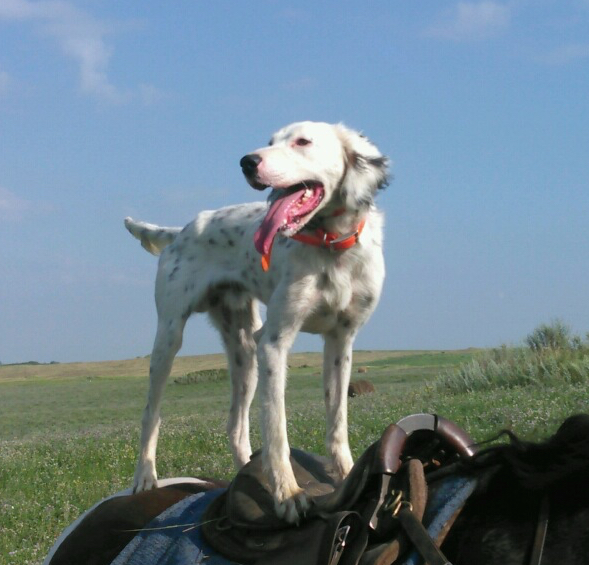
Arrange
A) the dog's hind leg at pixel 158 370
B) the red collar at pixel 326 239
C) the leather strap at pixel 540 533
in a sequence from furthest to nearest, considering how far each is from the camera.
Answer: the dog's hind leg at pixel 158 370 → the red collar at pixel 326 239 → the leather strap at pixel 540 533

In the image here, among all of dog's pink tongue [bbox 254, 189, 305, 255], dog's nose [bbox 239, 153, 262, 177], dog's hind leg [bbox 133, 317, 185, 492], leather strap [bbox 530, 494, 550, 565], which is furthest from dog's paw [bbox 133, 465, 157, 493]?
leather strap [bbox 530, 494, 550, 565]

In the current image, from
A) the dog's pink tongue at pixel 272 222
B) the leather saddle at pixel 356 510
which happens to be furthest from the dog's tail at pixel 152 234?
the leather saddle at pixel 356 510

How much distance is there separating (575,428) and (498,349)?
17686 millimetres

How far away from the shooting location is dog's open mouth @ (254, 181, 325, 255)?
4.75m

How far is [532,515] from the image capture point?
2482 mm

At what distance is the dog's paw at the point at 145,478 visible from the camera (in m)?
5.38

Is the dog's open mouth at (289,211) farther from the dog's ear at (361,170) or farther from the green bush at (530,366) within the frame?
the green bush at (530,366)

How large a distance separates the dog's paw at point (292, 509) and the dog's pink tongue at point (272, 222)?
155cm

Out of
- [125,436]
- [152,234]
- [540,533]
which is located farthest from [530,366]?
[540,533]

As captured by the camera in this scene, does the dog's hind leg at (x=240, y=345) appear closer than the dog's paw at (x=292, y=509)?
No

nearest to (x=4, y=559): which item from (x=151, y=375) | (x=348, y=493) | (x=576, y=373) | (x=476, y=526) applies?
(x=151, y=375)

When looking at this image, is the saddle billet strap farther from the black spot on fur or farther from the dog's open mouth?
the black spot on fur

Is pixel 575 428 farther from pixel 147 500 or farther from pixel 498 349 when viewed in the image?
pixel 498 349

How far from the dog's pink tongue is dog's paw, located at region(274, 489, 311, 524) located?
5.07 feet
